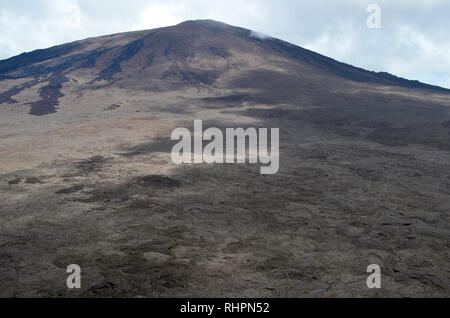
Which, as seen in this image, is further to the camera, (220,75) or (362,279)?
(220,75)

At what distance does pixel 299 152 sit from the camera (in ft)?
38.8

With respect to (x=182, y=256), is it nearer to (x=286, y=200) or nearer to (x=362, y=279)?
(x=362, y=279)

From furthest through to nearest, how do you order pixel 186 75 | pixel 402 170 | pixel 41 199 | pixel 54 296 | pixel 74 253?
pixel 186 75, pixel 402 170, pixel 41 199, pixel 74 253, pixel 54 296

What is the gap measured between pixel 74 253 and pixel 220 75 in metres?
29.1

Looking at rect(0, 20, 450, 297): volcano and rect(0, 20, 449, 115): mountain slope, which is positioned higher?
rect(0, 20, 449, 115): mountain slope

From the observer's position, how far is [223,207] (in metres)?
6.55

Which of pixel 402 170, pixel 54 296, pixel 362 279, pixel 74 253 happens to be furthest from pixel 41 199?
pixel 402 170

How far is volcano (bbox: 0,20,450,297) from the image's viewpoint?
4086 millimetres

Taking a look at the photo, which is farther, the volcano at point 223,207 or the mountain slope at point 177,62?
the mountain slope at point 177,62

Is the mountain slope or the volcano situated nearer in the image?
the volcano

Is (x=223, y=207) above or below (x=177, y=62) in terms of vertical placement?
below

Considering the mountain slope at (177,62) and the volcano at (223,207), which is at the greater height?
the mountain slope at (177,62)

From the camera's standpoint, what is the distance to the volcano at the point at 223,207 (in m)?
4.09

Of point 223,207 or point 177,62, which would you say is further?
point 177,62
